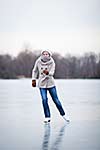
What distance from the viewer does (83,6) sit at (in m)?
14.4

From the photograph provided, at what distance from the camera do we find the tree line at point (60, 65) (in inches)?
685

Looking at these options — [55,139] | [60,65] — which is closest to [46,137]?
[55,139]

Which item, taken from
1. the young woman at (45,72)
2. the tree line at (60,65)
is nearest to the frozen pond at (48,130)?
the young woman at (45,72)

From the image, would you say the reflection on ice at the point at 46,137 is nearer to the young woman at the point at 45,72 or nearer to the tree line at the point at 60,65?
the young woman at the point at 45,72

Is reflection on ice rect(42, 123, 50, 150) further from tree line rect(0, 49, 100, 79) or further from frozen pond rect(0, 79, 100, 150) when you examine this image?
tree line rect(0, 49, 100, 79)

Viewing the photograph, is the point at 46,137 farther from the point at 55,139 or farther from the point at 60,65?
the point at 60,65

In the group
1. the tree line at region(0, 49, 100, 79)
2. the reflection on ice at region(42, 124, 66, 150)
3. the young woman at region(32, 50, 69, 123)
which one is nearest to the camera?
the reflection on ice at region(42, 124, 66, 150)

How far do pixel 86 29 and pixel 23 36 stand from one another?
11.6ft

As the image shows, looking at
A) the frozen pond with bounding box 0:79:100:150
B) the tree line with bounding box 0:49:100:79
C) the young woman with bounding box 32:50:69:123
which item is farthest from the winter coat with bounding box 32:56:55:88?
the tree line with bounding box 0:49:100:79

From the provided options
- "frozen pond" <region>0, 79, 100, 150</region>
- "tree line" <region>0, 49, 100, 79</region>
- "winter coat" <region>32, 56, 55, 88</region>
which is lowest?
"tree line" <region>0, 49, 100, 79</region>

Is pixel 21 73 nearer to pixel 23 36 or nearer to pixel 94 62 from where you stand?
pixel 23 36

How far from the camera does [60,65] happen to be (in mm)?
17781

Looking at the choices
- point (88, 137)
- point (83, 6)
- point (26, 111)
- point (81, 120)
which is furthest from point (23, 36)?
point (88, 137)

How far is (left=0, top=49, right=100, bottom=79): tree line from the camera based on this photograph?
A: 1741cm
